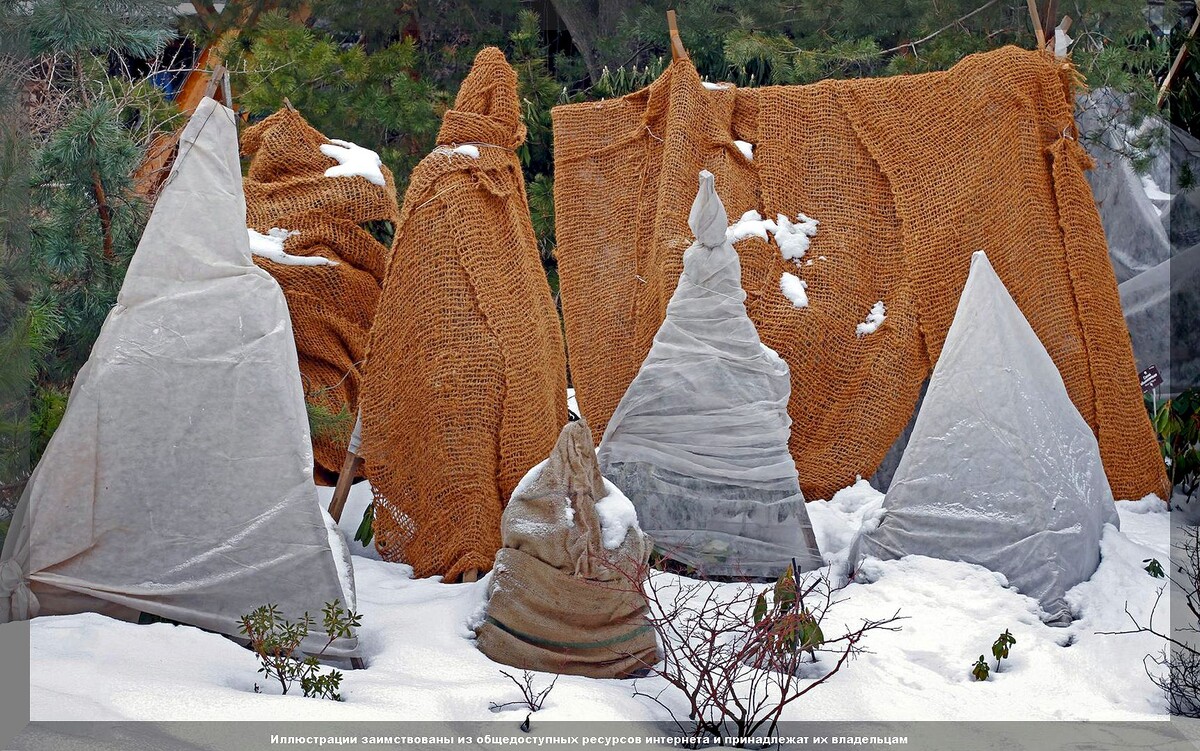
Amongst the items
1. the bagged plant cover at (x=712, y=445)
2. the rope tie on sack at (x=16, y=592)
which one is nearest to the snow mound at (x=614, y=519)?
the bagged plant cover at (x=712, y=445)

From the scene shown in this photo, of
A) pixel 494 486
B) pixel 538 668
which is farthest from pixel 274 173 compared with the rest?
pixel 538 668

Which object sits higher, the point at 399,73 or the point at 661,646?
the point at 399,73

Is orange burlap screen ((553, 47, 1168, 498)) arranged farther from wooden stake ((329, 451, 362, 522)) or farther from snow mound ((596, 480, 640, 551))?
snow mound ((596, 480, 640, 551))

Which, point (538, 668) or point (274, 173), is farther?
point (274, 173)

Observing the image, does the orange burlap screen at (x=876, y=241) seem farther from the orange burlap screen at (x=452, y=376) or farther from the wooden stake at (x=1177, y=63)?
the orange burlap screen at (x=452, y=376)

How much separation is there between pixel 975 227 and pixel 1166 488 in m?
1.41

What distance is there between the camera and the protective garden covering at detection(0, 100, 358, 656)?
13.3ft

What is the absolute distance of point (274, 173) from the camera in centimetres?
596

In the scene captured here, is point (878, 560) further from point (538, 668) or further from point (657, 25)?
point (657, 25)

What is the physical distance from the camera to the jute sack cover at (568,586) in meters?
4.00

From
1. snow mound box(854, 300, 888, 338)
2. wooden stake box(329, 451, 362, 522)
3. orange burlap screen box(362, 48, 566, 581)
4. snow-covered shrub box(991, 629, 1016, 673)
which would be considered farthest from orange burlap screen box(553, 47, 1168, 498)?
snow-covered shrub box(991, 629, 1016, 673)

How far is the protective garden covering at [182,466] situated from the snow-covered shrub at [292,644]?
3.1 inches

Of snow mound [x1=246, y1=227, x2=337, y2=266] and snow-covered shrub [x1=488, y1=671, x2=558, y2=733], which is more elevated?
snow mound [x1=246, y1=227, x2=337, y2=266]

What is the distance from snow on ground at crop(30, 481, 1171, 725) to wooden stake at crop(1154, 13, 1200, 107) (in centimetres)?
289
